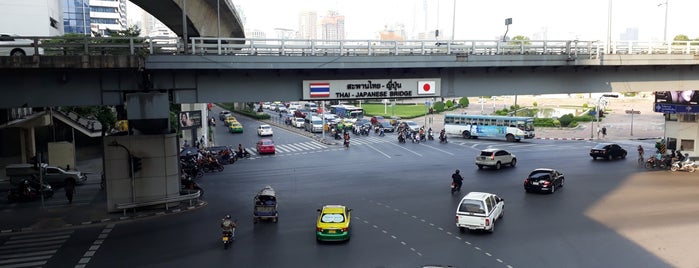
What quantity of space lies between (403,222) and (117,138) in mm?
12713

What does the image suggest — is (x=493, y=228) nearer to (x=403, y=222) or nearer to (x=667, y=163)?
(x=403, y=222)

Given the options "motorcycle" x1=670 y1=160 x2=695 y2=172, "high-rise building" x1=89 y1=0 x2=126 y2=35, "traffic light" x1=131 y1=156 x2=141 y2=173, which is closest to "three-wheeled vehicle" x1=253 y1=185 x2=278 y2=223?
"traffic light" x1=131 y1=156 x2=141 y2=173

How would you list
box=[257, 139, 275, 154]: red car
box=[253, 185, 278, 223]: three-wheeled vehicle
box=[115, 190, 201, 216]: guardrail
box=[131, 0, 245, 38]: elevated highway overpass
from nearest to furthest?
box=[253, 185, 278, 223]: three-wheeled vehicle, box=[115, 190, 201, 216]: guardrail, box=[131, 0, 245, 38]: elevated highway overpass, box=[257, 139, 275, 154]: red car

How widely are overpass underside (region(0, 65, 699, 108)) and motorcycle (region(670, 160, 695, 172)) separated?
6206 millimetres

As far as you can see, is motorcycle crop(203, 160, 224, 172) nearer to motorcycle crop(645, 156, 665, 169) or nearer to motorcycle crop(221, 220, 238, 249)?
motorcycle crop(221, 220, 238, 249)

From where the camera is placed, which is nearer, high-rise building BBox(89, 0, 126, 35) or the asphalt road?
the asphalt road

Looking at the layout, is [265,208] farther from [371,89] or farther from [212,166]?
[212,166]

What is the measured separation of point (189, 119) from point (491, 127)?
115 ft

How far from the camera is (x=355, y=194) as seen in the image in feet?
89.4

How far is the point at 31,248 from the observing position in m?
18.6

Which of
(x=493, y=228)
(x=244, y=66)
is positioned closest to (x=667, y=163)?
(x=493, y=228)

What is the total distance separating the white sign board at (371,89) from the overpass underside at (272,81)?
0.87 feet

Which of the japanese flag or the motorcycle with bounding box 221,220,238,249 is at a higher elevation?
the japanese flag

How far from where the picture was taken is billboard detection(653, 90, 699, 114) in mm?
36562
